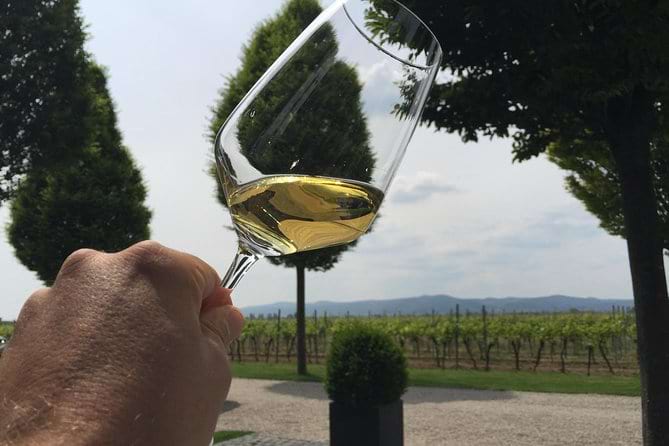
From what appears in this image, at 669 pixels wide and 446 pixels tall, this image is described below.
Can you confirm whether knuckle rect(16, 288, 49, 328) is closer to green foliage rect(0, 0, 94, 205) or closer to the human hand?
the human hand

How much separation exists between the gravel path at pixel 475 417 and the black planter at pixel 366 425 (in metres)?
1.86

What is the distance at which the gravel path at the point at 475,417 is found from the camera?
9367mm

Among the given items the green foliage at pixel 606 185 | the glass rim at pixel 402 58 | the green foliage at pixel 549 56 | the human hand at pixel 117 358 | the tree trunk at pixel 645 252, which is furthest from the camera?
the green foliage at pixel 606 185

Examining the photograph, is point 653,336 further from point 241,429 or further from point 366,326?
point 241,429

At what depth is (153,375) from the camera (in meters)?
0.65

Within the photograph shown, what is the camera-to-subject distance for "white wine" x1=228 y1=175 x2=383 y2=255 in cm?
107

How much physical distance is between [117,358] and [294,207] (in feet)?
1.59

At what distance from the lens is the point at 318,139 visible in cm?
111

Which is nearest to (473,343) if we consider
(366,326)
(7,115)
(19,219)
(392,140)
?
(19,219)

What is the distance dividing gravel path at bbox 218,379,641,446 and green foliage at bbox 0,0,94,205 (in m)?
5.54

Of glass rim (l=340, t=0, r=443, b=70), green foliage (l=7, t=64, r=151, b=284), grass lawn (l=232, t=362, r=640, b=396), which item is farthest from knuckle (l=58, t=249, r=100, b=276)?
green foliage (l=7, t=64, r=151, b=284)

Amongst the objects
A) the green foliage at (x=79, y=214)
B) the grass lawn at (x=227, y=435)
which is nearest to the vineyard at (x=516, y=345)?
the green foliage at (x=79, y=214)

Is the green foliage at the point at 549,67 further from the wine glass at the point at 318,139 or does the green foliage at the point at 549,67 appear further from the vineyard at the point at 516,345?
the vineyard at the point at 516,345

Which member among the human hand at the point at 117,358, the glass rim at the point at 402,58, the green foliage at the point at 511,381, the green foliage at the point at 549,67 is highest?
the green foliage at the point at 549,67
